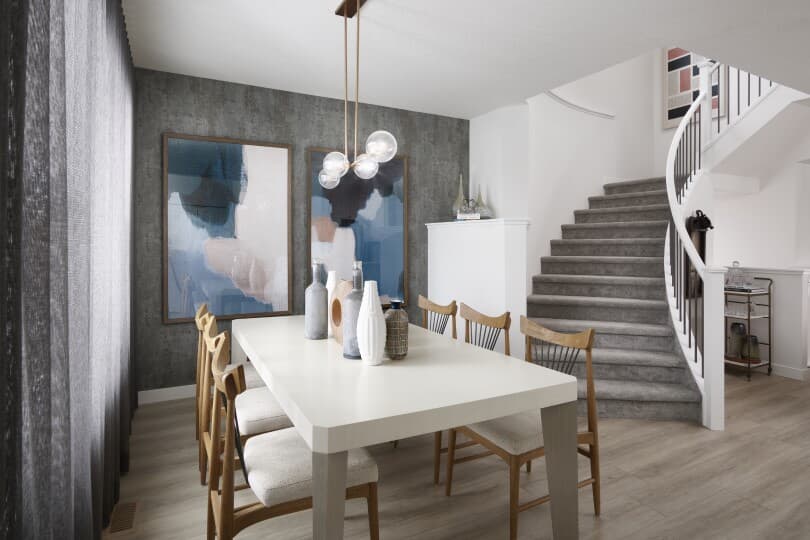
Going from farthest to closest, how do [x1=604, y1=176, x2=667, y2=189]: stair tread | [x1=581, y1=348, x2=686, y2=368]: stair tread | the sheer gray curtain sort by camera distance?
[x1=604, y1=176, x2=667, y2=189]: stair tread, [x1=581, y1=348, x2=686, y2=368]: stair tread, the sheer gray curtain

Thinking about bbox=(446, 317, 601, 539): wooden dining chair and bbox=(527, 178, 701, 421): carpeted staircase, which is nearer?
bbox=(446, 317, 601, 539): wooden dining chair

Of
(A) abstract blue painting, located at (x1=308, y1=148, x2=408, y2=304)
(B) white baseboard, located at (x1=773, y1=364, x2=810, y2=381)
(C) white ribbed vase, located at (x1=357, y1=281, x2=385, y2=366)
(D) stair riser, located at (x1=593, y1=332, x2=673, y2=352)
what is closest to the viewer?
(C) white ribbed vase, located at (x1=357, y1=281, x2=385, y2=366)

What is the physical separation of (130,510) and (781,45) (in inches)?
184

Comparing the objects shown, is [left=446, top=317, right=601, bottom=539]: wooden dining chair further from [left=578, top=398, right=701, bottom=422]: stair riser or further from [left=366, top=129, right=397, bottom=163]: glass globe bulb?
[left=578, top=398, right=701, bottom=422]: stair riser

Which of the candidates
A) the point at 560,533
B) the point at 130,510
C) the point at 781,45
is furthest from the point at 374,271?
the point at 781,45

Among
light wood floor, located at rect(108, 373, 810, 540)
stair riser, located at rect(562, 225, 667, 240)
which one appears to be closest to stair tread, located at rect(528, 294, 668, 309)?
stair riser, located at rect(562, 225, 667, 240)

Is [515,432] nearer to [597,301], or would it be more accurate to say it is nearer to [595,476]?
[595,476]

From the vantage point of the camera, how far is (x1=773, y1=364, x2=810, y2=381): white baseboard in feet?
14.2

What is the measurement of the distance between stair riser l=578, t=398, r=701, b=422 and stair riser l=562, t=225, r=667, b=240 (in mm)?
2012

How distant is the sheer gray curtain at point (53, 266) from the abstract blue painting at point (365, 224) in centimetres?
221

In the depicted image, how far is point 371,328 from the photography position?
72.2 inches

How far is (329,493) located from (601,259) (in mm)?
4085

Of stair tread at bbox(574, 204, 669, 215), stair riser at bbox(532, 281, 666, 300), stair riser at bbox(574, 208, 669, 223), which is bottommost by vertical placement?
stair riser at bbox(532, 281, 666, 300)

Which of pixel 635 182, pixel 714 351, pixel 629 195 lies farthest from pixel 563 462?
pixel 635 182
